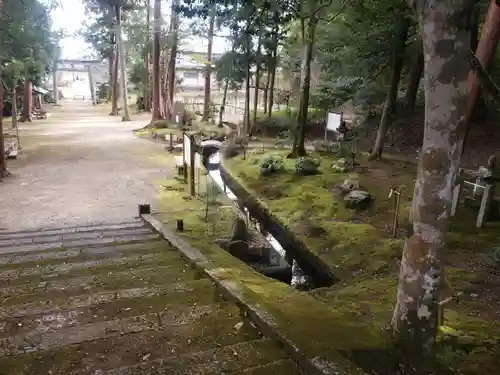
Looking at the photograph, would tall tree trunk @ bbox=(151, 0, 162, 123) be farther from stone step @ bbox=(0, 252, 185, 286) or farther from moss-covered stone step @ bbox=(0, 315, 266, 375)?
moss-covered stone step @ bbox=(0, 315, 266, 375)

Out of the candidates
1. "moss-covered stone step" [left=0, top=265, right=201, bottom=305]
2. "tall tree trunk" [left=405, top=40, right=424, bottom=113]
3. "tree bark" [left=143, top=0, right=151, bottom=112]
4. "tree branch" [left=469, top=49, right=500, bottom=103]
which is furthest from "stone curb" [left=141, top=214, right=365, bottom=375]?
"tree bark" [left=143, top=0, right=151, bottom=112]

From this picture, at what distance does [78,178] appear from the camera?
13.1 m

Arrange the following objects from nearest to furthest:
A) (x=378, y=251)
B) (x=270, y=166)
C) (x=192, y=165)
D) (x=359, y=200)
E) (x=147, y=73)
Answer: (x=378, y=251) < (x=359, y=200) < (x=192, y=165) < (x=270, y=166) < (x=147, y=73)

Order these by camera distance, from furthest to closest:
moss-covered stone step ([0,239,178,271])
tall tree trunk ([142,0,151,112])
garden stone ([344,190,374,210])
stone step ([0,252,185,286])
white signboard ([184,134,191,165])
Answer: tall tree trunk ([142,0,151,112]) < white signboard ([184,134,191,165]) < garden stone ([344,190,374,210]) < moss-covered stone step ([0,239,178,271]) < stone step ([0,252,185,286])

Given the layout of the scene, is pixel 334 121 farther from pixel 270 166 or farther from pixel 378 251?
pixel 378 251

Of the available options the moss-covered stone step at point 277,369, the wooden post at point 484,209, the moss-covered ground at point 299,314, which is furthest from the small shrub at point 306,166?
the moss-covered stone step at point 277,369

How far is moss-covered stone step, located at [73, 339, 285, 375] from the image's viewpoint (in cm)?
270

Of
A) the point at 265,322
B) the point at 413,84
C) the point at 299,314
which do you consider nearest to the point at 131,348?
the point at 265,322

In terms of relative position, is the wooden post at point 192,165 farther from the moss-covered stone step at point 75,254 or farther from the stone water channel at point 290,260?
the moss-covered stone step at point 75,254

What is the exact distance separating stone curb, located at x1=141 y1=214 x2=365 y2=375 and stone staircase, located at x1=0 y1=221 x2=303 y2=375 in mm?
61

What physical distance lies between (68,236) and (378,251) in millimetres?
5394

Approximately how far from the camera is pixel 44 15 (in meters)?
19.1

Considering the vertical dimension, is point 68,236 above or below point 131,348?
below

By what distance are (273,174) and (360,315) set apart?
27.9 feet
